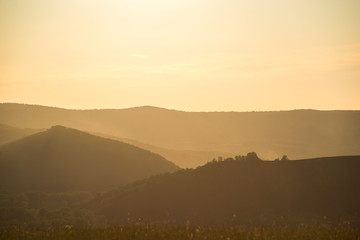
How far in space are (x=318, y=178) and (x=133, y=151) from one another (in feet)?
164

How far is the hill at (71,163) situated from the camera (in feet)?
295

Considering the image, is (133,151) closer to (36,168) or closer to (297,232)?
(36,168)

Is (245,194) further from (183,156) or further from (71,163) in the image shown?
(183,156)

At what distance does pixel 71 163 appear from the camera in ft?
323

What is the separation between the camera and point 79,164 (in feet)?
323

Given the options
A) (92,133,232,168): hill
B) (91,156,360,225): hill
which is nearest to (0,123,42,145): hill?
(92,133,232,168): hill

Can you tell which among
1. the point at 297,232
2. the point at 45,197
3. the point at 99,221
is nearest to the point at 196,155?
the point at 45,197

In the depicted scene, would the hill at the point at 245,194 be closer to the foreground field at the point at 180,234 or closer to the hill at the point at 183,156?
the foreground field at the point at 180,234

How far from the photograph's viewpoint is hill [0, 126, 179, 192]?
9000 centimetres

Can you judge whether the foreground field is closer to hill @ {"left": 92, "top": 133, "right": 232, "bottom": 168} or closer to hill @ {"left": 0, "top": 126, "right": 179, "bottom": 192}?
hill @ {"left": 0, "top": 126, "right": 179, "bottom": 192}

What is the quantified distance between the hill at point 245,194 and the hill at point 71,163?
23.3 meters

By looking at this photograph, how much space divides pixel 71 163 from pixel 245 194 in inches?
1816

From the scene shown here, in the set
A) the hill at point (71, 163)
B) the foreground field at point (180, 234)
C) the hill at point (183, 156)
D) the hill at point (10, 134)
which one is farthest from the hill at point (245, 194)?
the hill at point (183, 156)

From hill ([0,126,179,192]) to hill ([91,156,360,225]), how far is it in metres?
23.3
